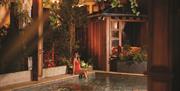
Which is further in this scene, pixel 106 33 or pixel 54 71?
pixel 106 33

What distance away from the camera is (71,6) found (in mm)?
20297

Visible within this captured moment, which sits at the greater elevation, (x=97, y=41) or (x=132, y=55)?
(x=97, y=41)

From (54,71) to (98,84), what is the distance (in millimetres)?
3050

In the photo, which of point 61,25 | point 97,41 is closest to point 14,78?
point 61,25

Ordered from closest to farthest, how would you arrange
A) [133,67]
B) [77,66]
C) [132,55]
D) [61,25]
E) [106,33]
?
[77,66], [61,25], [133,67], [132,55], [106,33]

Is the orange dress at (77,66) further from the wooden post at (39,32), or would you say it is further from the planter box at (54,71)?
the wooden post at (39,32)

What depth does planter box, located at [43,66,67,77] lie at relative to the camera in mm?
17973

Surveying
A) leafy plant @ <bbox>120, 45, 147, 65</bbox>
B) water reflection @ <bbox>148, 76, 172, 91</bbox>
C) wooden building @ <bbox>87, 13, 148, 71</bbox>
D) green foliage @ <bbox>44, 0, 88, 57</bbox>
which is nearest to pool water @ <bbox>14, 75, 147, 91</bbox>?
leafy plant @ <bbox>120, 45, 147, 65</bbox>

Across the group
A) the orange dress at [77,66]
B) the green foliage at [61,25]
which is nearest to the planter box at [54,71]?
the orange dress at [77,66]

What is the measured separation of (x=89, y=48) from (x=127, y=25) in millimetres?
3161

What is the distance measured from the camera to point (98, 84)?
54.5 feet

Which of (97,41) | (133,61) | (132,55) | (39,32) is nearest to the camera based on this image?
(39,32)

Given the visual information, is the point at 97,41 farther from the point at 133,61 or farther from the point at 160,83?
the point at 160,83

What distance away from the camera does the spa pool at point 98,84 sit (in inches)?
599
